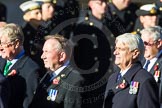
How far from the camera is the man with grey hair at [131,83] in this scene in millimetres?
5868

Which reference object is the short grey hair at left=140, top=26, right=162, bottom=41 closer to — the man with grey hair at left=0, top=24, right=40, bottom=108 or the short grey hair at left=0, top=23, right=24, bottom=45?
the man with grey hair at left=0, top=24, right=40, bottom=108

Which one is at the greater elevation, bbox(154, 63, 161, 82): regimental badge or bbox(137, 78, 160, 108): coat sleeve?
bbox(137, 78, 160, 108): coat sleeve

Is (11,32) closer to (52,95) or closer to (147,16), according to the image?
(52,95)

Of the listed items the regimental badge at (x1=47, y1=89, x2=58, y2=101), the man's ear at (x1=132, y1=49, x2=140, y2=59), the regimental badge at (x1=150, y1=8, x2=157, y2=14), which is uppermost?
the regimental badge at (x1=150, y1=8, x2=157, y2=14)

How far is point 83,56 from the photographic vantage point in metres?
8.16

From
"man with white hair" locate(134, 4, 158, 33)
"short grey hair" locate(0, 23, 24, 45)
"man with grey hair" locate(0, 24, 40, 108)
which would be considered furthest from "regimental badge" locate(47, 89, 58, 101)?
"man with white hair" locate(134, 4, 158, 33)

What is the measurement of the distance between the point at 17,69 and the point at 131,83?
1304mm

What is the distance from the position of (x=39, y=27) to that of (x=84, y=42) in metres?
0.68

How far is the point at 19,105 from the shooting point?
6.55 meters

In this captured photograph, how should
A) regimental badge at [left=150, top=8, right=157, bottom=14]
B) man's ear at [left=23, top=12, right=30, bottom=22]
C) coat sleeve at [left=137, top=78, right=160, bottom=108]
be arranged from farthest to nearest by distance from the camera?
man's ear at [left=23, top=12, right=30, bottom=22]
regimental badge at [left=150, top=8, right=157, bottom=14]
coat sleeve at [left=137, top=78, right=160, bottom=108]

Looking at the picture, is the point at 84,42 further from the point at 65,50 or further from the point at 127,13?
the point at 65,50

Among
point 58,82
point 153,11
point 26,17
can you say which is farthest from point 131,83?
point 26,17

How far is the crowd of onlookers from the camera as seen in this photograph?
6129 mm

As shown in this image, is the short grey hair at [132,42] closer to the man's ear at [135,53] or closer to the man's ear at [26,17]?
the man's ear at [135,53]
